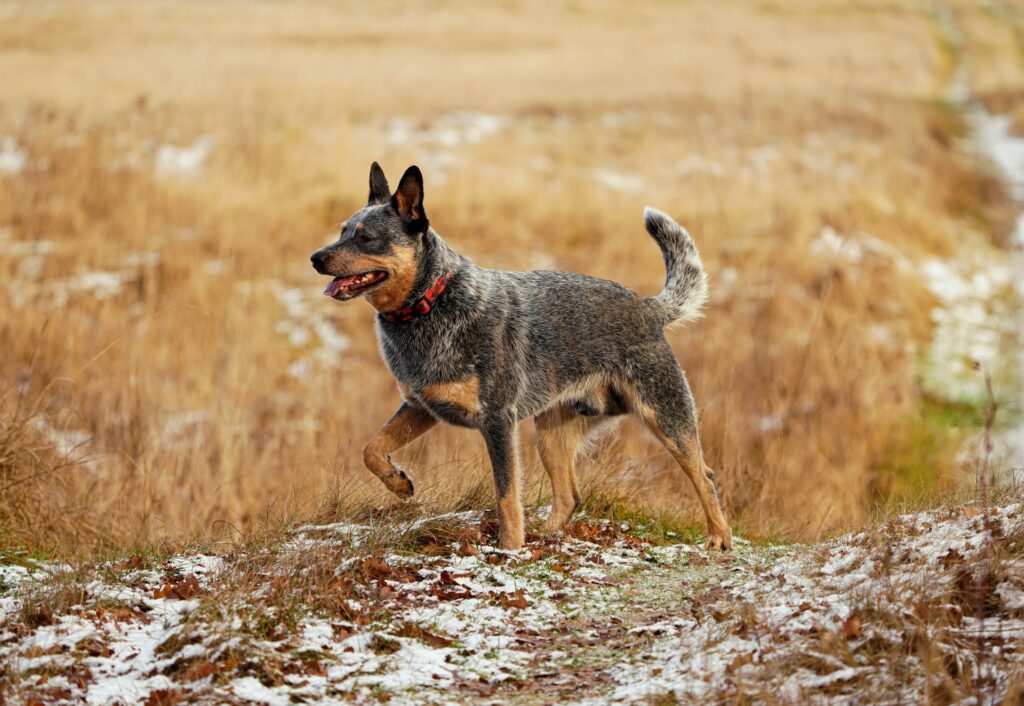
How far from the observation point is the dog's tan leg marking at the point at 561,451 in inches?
259

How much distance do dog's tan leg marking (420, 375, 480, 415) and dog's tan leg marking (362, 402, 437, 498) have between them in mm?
266

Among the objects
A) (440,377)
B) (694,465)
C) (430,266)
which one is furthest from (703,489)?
(430,266)

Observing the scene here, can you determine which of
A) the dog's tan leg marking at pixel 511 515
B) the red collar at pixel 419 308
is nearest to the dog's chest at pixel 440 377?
the red collar at pixel 419 308

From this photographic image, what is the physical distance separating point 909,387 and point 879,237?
5.06 meters

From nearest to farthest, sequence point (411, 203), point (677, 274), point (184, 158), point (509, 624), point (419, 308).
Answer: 1. point (509, 624)
2. point (411, 203)
3. point (419, 308)
4. point (677, 274)
5. point (184, 158)

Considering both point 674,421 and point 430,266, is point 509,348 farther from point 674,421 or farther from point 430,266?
point 674,421

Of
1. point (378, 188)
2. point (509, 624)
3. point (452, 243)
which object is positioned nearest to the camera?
point (509, 624)

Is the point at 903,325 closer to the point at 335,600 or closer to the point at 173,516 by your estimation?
the point at 173,516

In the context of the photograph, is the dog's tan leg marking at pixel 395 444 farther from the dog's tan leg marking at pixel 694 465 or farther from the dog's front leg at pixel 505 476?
the dog's tan leg marking at pixel 694 465

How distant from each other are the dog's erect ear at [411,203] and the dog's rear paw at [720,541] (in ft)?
8.42

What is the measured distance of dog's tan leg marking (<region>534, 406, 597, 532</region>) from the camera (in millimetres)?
6570

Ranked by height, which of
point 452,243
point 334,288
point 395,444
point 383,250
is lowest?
point 395,444

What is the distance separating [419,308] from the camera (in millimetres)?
5891

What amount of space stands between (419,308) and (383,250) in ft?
1.35
